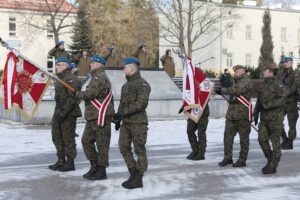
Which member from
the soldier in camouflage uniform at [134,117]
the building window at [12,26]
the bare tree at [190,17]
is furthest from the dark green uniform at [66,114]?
the building window at [12,26]

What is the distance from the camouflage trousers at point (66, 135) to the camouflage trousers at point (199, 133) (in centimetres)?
262

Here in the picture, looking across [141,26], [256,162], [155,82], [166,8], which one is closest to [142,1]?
[141,26]

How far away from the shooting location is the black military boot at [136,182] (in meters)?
8.25

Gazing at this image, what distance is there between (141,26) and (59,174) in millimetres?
46624

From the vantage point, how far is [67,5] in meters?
59.7

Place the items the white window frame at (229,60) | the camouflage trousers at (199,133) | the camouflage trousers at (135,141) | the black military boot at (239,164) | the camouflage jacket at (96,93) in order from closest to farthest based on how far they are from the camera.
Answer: the camouflage trousers at (135,141), the camouflage jacket at (96,93), the black military boot at (239,164), the camouflage trousers at (199,133), the white window frame at (229,60)

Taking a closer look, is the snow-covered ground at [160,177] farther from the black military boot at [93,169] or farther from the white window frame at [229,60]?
the white window frame at [229,60]

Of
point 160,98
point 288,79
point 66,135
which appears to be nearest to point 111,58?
point 160,98

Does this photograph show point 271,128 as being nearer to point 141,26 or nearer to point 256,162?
point 256,162

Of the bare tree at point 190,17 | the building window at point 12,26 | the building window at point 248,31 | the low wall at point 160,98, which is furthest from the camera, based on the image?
the building window at point 12,26

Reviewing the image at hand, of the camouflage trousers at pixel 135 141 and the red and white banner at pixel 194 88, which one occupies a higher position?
the red and white banner at pixel 194 88

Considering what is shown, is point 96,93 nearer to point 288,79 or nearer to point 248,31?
point 288,79

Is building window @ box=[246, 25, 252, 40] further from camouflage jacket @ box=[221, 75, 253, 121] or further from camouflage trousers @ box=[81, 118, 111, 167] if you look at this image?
camouflage trousers @ box=[81, 118, 111, 167]

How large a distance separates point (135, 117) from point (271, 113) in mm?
2546
